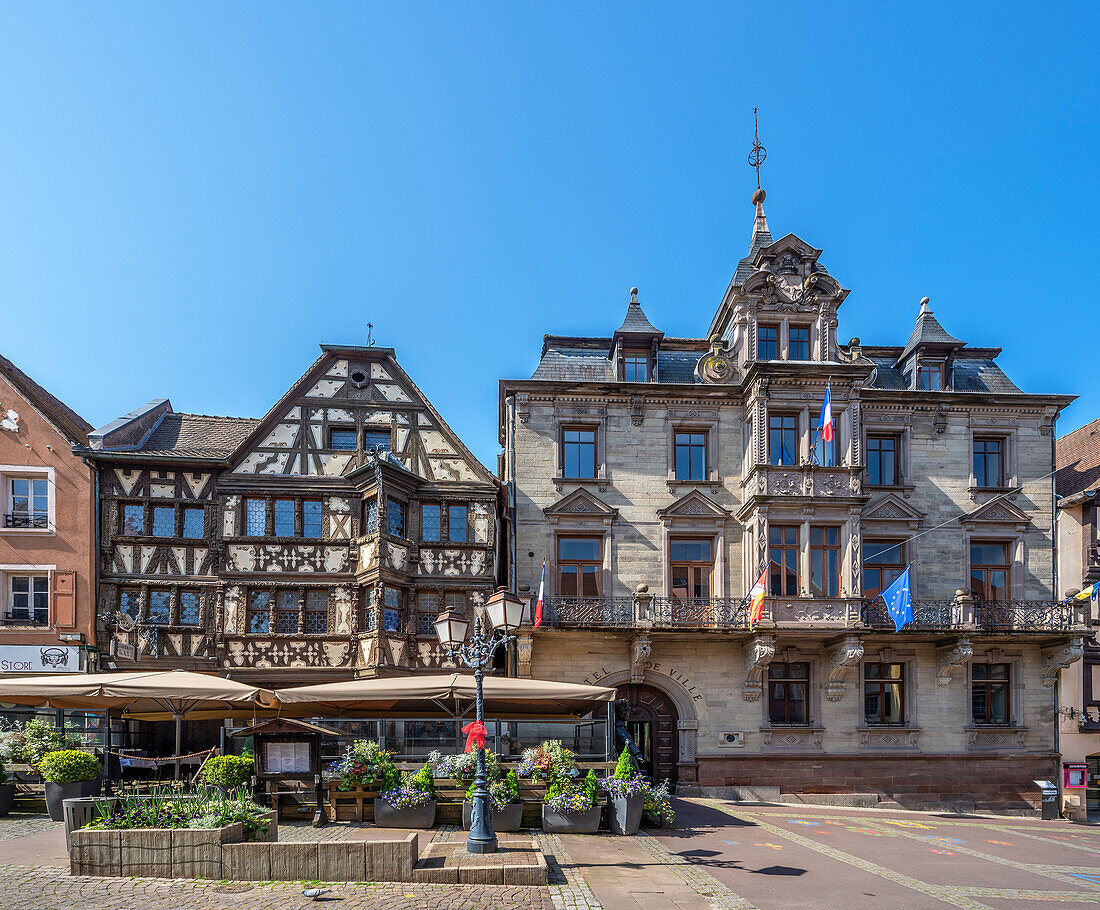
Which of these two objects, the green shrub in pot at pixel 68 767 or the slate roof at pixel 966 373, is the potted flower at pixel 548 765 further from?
the slate roof at pixel 966 373

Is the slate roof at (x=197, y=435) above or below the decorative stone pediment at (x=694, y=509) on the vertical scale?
above

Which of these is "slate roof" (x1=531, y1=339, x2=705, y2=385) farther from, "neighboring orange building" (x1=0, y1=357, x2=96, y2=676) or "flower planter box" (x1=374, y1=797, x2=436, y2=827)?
"flower planter box" (x1=374, y1=797, x2=436, y2=827)

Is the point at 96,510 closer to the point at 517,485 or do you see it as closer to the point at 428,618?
the point at 428,618

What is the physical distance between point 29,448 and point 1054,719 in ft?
90.6

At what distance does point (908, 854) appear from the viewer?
47.2 ft

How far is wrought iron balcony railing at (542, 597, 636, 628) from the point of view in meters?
22.3

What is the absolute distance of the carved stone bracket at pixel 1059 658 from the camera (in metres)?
22.8

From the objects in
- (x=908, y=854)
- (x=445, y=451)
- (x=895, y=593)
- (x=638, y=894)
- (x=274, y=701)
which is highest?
(x=445, y=451)

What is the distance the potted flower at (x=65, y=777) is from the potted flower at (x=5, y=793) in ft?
2.34

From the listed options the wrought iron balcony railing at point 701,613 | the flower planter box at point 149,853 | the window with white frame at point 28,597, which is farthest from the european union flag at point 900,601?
the window with white frame at point 28,597

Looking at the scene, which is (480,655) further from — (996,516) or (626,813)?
(996,516)

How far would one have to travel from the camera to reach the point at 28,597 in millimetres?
22344

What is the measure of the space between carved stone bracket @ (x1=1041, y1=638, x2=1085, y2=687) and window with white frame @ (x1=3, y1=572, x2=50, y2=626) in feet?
84.1

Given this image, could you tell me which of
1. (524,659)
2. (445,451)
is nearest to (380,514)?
(445,451)
